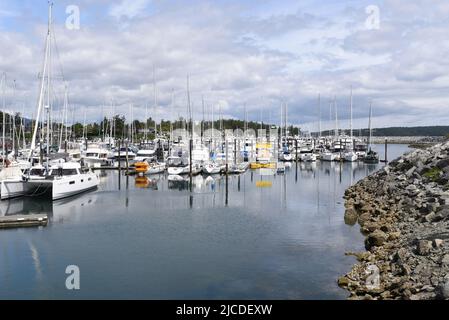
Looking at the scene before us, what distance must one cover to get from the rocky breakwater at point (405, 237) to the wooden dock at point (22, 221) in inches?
870

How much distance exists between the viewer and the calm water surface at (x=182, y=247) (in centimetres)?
2172

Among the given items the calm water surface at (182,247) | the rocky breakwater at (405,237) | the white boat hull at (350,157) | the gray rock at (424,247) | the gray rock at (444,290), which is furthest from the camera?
the white boat hull at (350,157)

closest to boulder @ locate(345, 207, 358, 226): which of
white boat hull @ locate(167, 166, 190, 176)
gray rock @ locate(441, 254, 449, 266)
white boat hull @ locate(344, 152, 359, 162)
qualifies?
gray rock @ locate(441, 254, 449, 266)

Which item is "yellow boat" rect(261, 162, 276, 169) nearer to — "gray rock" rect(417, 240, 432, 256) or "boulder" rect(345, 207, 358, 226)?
"boulder" rect(345, 207, 358, 226)

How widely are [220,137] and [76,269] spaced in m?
86.5

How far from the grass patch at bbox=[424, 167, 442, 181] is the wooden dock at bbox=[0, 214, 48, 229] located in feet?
104

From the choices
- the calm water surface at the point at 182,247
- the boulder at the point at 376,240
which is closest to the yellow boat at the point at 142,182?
the calm water surface at the point at 182,247

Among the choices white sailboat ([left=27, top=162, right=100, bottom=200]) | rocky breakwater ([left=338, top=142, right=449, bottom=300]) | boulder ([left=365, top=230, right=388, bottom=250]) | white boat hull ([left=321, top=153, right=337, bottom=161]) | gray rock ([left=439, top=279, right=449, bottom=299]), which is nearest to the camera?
gray rock ([left=439, top=279, right=449, bottom=299])

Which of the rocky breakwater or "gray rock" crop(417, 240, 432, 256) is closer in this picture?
the rocky breakwater

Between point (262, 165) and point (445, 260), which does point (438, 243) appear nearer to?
point (445, 260)

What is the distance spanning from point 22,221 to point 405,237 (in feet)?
83.2

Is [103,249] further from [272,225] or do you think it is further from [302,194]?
[302,194]

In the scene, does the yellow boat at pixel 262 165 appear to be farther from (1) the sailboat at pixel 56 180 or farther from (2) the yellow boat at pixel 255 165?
(1) the sailboat at pixel 56 180

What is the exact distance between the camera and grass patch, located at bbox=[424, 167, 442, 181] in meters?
41.9
